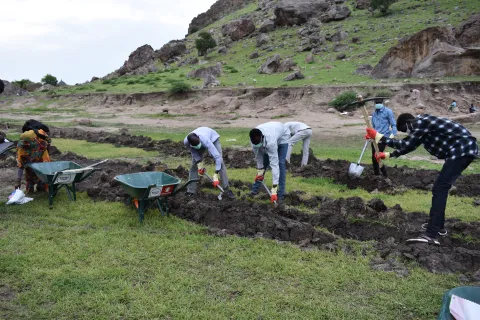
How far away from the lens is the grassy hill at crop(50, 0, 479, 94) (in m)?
30.4

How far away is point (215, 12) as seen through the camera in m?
82.5

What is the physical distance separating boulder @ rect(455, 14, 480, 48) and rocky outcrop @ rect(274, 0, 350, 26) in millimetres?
22118

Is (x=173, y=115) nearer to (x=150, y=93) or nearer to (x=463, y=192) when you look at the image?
(x=150, y=93)

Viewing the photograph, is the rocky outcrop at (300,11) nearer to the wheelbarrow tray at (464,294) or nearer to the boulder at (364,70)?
the boulder at (364,70)

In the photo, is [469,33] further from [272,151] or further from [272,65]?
[272,151]

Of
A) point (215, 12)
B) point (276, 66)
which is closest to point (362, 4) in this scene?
point (276, 66)

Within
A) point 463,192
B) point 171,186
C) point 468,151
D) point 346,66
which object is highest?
point 346,66

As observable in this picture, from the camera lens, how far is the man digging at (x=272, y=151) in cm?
722

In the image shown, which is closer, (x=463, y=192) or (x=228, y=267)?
(x=228, y=267)

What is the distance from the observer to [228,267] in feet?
17.0

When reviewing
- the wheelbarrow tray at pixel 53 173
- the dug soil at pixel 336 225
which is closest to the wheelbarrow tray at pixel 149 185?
the dug soil at pixel 336 225

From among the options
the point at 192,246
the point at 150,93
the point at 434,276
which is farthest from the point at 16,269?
the point at 150,93

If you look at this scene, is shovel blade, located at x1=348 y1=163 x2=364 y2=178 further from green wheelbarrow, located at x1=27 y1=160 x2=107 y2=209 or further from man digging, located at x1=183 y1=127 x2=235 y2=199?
green wheelbarrow, located at x1=27 y1=160 x2=107 y2=209

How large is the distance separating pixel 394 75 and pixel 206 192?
21.0m
